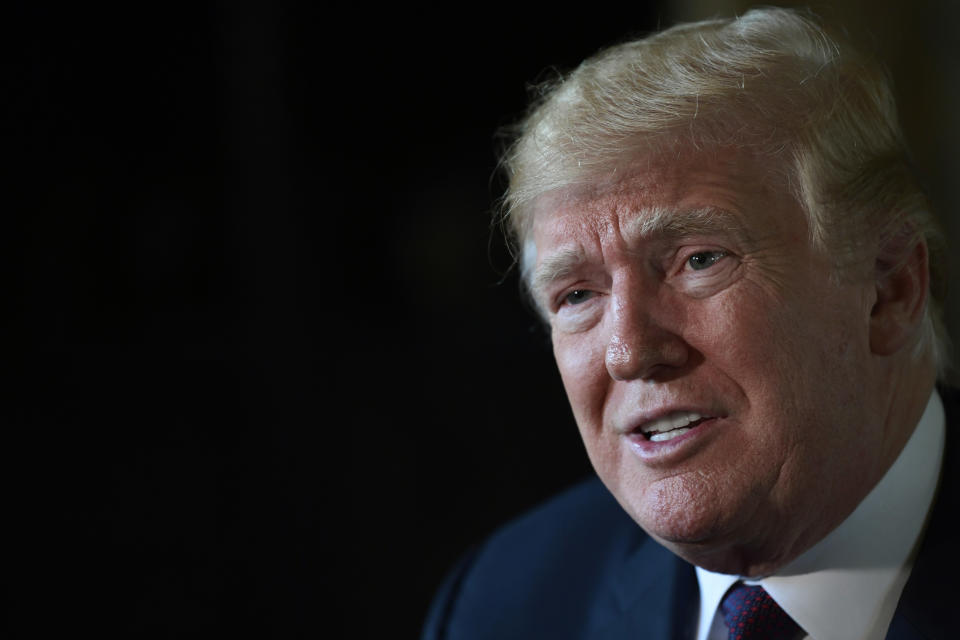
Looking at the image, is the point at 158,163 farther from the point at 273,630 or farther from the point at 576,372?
the point at 576,372

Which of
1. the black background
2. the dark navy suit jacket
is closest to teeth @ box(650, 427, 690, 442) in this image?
the dark navy suit jacket

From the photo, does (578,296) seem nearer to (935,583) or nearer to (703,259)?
(703,259)

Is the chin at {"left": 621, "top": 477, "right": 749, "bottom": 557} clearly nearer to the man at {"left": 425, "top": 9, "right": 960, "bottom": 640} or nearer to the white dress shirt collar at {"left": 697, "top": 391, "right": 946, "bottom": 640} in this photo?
the man at {"left": 425, "top": 9, "right": 960, "bottom": 640}

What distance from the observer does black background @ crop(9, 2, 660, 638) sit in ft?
9.51

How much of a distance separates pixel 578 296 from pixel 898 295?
0.42 metres

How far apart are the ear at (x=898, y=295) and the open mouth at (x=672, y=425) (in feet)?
0.84

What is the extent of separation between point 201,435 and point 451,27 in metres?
1.50

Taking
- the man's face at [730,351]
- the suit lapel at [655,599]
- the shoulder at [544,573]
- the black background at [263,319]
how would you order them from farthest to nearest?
the black background at [263,319], the shoulder at [544,573], the suit lapel at [655,599], the man's face at [730,351]

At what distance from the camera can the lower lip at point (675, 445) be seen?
1.22 metres

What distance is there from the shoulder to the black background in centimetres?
136

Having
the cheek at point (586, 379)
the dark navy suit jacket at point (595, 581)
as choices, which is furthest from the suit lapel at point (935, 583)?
the cheek at point (586, 379)

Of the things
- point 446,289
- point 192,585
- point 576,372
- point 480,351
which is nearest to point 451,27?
point 446,289

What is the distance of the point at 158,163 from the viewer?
9.82ft

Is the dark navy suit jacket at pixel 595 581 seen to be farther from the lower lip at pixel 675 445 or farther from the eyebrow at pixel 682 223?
the eyebrow at pixel 682 223
